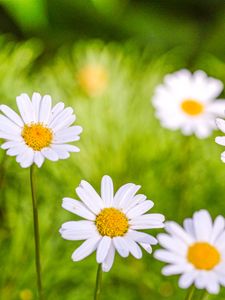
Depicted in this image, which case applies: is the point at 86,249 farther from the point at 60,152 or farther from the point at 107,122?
the point at 107,122

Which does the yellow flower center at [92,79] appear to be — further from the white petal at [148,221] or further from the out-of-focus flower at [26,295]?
the white petal at [148,221]

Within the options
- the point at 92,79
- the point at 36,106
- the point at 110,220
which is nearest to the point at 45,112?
the point at 36,106

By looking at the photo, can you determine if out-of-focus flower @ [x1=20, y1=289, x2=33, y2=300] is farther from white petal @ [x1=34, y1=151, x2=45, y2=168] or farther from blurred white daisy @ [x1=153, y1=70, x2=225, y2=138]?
white petal @ [x1=34, y1=151, x2=45, y2=168]

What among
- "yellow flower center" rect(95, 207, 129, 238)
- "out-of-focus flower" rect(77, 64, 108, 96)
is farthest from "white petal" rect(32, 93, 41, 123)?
"out-of-focus flower" rect(77, 64, 108, 96)

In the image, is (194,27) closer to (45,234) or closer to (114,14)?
(114,14)

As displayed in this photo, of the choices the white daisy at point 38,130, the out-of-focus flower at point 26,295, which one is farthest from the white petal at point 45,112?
the out-of-focus flower at point 26,295
